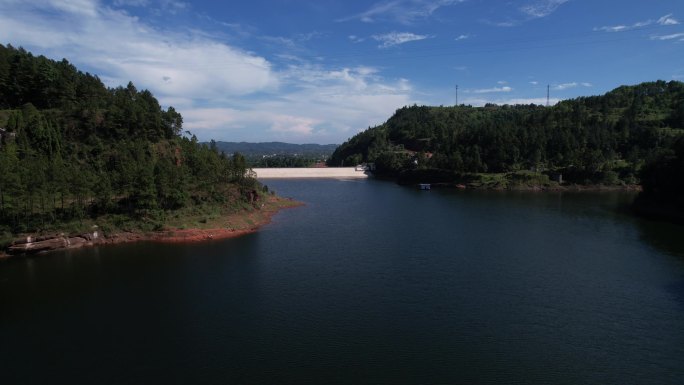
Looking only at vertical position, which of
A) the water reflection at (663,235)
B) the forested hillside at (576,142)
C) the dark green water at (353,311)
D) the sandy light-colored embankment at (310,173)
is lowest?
the dark green water at (353,311)

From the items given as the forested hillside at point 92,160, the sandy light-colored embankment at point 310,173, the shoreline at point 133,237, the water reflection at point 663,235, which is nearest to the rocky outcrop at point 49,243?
the shoreline at point 133,237

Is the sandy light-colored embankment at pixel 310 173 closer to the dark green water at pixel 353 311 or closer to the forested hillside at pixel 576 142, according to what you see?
the forested hillside at pixel 576 142

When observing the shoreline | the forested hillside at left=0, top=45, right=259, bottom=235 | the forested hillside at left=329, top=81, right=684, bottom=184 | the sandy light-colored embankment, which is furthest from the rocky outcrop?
the sandy light-colored embankment

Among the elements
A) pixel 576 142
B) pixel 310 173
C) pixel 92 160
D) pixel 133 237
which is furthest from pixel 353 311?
pixel 310 173

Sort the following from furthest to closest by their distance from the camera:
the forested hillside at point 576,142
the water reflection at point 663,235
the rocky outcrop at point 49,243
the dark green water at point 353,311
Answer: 1. the forested hillside at point 576,142
2. the water reflection at point 663,235
3. the rocky outcrop at point 49,243
4. the dark green water at point 353,311

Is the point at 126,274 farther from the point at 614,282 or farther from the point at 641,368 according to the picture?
the point at 614,282

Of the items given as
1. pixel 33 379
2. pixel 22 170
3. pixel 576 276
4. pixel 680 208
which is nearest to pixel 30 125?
pixel 22 170
